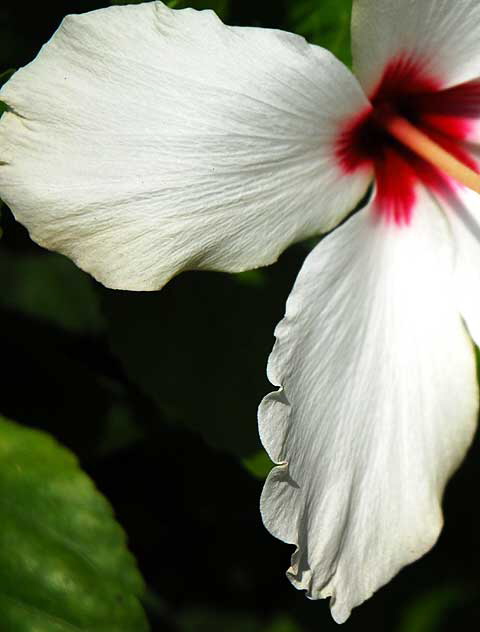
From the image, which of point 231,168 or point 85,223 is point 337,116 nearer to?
point 231,168

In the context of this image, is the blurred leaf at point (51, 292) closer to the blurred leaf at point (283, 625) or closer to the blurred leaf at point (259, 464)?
the blurred leaf at point (259, 464)

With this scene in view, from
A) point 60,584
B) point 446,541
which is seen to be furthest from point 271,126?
point 446,541

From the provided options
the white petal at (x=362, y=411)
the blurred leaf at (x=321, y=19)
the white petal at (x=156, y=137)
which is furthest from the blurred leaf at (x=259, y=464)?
the blurred leaf at (x=321, y=19)

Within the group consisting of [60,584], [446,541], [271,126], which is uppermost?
[271,126]

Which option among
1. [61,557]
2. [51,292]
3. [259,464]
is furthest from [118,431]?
[61,557]

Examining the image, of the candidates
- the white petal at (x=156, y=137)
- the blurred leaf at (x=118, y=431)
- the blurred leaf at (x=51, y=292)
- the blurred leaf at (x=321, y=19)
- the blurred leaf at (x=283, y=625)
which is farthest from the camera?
the blurred leaf at (x=283, y=625)

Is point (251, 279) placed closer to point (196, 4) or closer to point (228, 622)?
point (196, 4)

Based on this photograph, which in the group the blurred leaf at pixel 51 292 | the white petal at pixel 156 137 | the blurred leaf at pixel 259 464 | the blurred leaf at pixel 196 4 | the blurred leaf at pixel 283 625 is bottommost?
the blurred leaf at pixel 283 625
